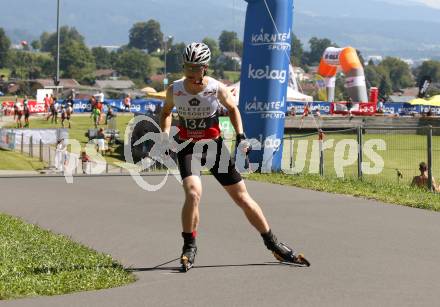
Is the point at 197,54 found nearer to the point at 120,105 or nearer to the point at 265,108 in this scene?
the point at 265,108

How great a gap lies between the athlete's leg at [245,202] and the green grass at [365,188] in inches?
198

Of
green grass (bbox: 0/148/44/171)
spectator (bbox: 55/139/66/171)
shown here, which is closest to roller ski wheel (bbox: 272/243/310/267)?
spectator (bbox: 55/139/66/171)

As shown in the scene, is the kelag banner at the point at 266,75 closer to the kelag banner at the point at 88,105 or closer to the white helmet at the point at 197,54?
the white helmet at the point at 197,54

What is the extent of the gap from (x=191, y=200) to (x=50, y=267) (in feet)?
4.22

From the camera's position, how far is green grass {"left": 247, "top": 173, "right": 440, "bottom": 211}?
13078 millimetres

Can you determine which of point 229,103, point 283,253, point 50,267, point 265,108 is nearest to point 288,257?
point 283,253

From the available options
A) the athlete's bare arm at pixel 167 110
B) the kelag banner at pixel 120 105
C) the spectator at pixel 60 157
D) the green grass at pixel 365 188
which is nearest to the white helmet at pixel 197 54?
the athlete's bare arm at pixel 167 110

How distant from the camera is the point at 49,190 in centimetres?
1506

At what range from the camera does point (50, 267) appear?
24.3ft

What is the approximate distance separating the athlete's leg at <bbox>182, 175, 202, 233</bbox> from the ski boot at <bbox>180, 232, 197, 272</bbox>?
60mm

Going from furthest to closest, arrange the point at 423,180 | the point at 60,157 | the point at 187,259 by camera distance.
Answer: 1. the point at 60,157
2. the point at 423,180
3. the point at 187,259

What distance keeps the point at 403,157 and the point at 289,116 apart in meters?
31.6

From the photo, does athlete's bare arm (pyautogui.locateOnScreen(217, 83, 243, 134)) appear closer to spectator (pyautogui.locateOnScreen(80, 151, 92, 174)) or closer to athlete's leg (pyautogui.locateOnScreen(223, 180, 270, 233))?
athlete's leg (pyautogui.locateOnScreen(223, 180, 270, 233))

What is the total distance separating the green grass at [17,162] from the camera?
26.5 meters
